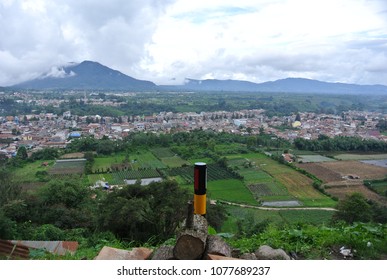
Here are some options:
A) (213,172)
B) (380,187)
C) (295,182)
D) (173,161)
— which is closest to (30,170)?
(173,161)

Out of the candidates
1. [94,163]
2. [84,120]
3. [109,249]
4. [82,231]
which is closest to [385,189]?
[82,231]

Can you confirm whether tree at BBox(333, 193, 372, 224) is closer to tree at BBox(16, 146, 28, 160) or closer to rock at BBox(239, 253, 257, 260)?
rock at BBox(239, 253, 257, 260)

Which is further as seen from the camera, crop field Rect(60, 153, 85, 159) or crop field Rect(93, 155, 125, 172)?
crop field Rect(60, 153, 85, 159)

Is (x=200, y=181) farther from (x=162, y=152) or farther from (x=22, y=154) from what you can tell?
(x=162, y=152)

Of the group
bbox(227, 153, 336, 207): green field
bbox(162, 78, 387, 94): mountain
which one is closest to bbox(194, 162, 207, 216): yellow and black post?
bbox(162, 78, 387, 94): mountain

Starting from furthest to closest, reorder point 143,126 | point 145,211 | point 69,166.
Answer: point 143,126
point 69,166
point 145,211
